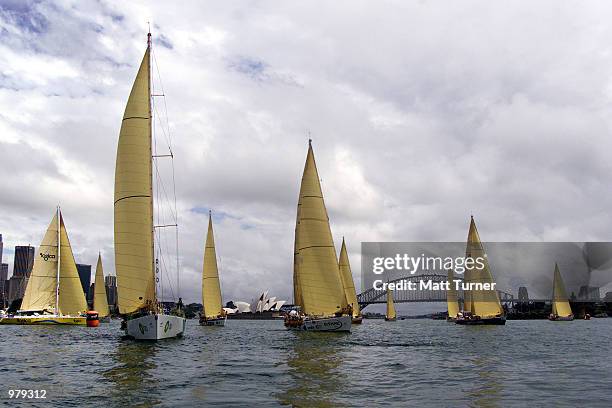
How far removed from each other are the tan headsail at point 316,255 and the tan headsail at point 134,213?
19.5m

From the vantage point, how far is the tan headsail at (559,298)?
131363 millimetres

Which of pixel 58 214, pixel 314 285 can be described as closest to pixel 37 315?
pixel 58 214

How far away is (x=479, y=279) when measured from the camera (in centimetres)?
8588

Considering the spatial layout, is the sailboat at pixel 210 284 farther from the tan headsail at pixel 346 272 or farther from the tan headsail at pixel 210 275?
the tan headsail at pixel 346 272

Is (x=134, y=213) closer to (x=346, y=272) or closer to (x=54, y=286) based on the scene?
(x=54, y=286)

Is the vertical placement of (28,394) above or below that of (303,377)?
above

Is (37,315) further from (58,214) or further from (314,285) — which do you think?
(314,285)

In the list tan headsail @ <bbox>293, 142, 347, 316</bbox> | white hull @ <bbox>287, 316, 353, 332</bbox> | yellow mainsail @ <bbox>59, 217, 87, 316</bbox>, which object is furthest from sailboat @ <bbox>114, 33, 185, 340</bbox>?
yellow mainsail @ <bbox>59, 217, 87, 316</bbox>

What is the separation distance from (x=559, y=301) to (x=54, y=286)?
117m

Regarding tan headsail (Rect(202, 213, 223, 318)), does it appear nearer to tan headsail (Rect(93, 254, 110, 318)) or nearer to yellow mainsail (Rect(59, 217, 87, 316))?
yellow mainsail (Rect(59, 217, 87, 316))

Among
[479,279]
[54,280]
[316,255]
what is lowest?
[479,279]

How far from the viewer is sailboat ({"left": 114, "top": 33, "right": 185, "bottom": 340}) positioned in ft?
128

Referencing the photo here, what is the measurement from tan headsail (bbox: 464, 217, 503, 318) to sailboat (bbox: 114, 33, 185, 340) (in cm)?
5836

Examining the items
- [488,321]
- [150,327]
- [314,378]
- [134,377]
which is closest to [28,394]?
[134,377]
